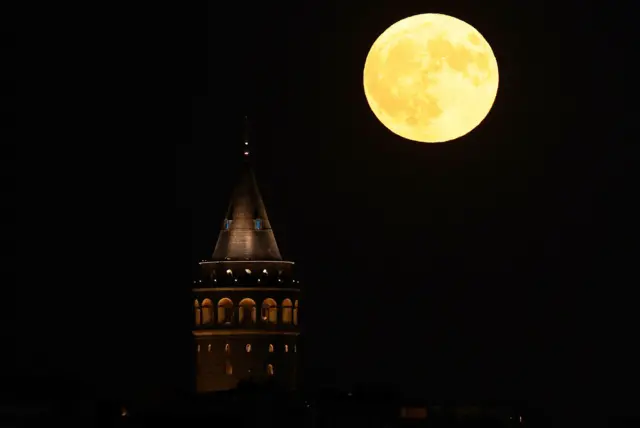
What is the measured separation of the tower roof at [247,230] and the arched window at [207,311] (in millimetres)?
1701

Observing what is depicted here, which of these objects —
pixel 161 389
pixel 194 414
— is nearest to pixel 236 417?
pixel 194 414

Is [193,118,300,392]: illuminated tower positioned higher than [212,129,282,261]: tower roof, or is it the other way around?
[212,129,282,261]: tower roof

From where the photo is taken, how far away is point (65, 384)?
129m

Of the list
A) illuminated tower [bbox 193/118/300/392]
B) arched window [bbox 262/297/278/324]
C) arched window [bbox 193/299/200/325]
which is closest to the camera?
illuminated tower [bbox 193/118/300/392]

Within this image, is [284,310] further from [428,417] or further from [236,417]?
[236,417]

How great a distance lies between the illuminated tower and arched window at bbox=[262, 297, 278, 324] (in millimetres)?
34

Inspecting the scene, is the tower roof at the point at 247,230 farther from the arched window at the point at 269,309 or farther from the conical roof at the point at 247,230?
the arched window at the point at 269,309

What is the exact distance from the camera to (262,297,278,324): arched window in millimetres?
139875

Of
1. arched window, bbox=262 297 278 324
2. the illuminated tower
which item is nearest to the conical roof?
the illuminated tower

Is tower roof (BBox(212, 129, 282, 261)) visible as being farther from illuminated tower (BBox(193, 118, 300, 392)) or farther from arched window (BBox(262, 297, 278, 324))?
arched window (BBox(262, 297, 278, 324))

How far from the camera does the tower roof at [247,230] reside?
13888 centimetres

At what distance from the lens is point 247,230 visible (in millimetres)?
138875

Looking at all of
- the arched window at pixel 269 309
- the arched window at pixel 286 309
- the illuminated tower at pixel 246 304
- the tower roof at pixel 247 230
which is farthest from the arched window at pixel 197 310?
the arched window at pixel 286 309

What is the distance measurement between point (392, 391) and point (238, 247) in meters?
10.00
